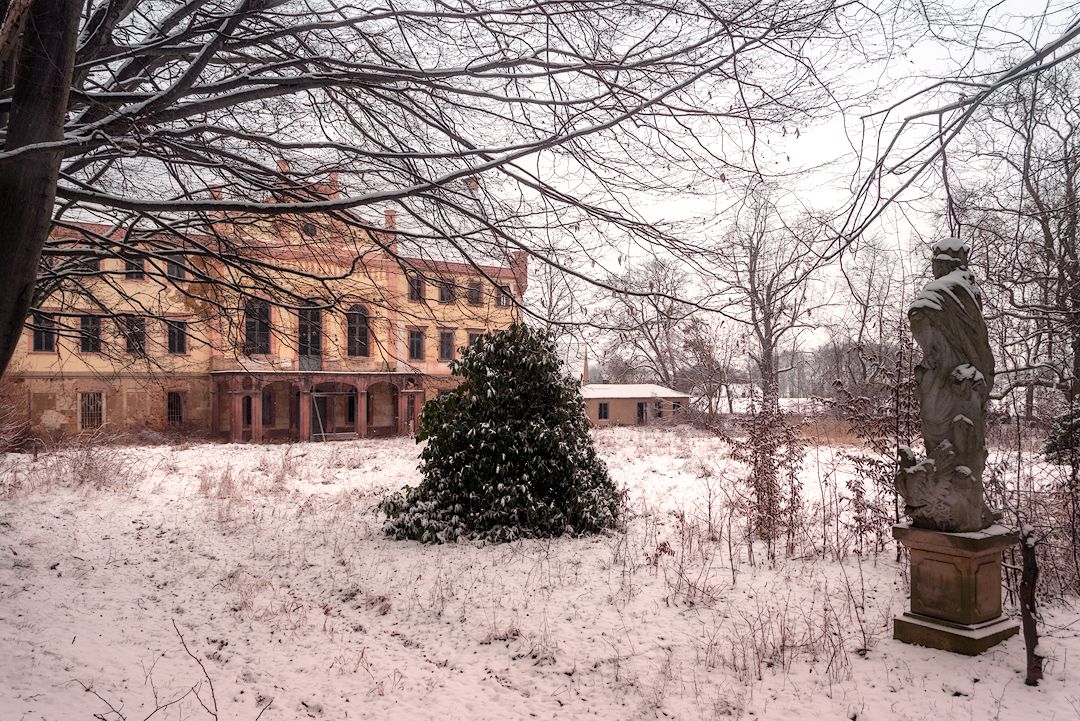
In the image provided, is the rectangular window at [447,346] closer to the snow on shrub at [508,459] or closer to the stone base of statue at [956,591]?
the snow on shrub at [508,459]

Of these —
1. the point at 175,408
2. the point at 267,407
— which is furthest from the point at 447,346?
the point at 175,408

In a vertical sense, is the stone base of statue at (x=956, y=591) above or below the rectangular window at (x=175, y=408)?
below

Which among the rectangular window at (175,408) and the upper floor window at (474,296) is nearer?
the upper floor window at (474,296)

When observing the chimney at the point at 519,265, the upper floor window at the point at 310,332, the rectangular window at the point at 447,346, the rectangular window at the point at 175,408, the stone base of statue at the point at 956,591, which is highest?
the rectangular window at the point at 447,346

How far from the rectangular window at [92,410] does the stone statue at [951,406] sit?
2583 centimetres

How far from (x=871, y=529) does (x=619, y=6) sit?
20.6 ft

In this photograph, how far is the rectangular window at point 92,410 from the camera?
2347 centimetres

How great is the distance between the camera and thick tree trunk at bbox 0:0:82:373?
3854mm

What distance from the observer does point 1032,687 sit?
444cm

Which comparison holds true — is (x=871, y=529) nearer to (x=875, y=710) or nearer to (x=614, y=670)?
(x=875, y=710)

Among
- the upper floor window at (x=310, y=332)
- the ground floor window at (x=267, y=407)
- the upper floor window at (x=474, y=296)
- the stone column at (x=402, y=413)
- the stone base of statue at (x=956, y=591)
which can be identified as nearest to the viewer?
the stone base of statue at (x=956, y=591)

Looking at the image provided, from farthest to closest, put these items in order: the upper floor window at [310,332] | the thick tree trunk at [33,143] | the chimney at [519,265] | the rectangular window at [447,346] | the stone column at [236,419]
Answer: the rectangular window at [447,346], the stone column at [236,419], the upper floor window at [310,332], the chimney at [519,265], the thick tree trunk at [33,143]

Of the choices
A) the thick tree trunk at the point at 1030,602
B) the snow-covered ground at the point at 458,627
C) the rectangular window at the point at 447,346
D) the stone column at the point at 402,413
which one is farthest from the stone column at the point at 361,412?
the thick tree trunk at the point at 1030,602

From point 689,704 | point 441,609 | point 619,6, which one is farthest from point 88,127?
point 689,704
